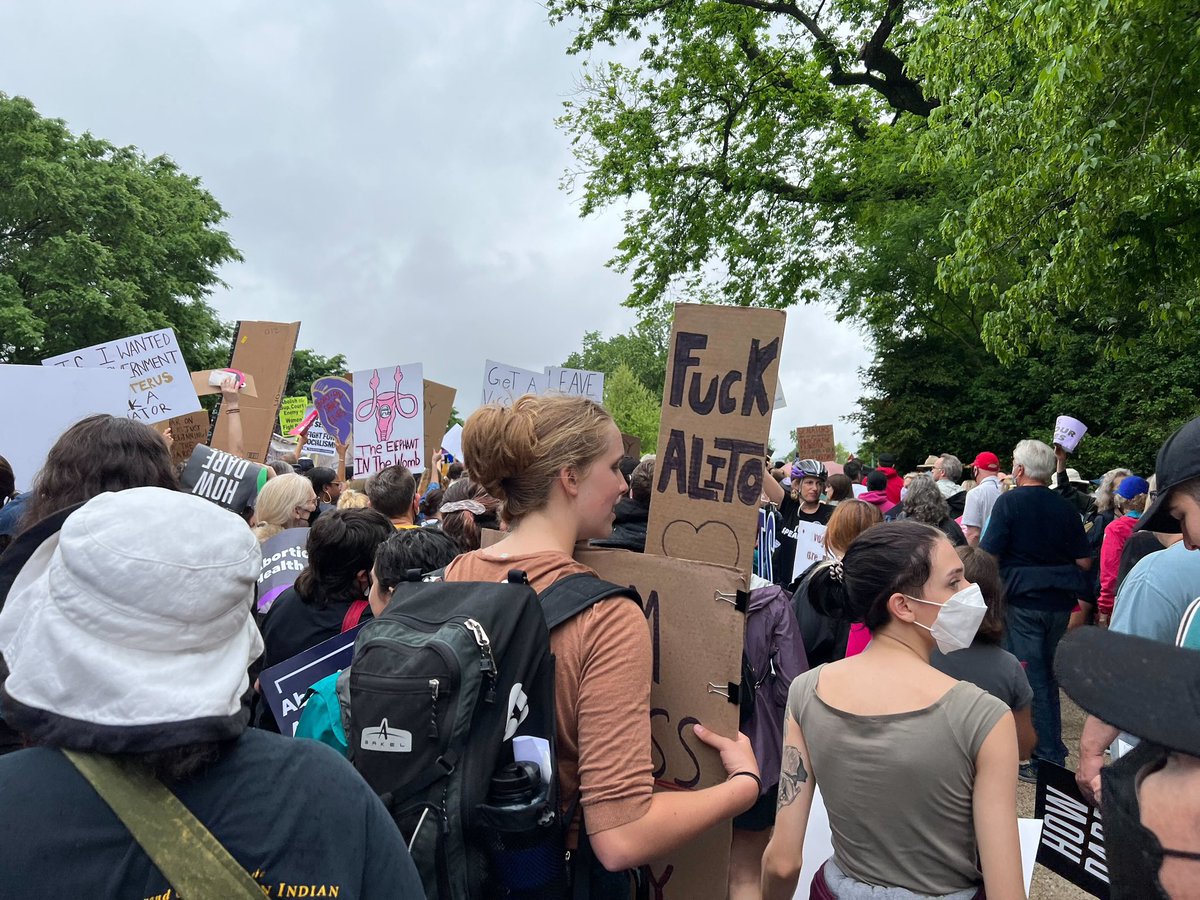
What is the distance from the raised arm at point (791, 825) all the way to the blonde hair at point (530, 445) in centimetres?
97

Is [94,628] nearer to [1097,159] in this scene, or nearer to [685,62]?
[1097,159]

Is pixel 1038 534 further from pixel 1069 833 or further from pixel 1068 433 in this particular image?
pixel 1069 833

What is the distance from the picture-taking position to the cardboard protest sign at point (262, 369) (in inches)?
268

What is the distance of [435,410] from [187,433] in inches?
85.1

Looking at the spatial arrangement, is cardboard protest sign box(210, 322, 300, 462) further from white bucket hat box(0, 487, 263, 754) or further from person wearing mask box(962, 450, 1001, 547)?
white bucket hat box(0, 487, 263, 754)

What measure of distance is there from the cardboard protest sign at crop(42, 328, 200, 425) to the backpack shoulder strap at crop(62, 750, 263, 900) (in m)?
6.07

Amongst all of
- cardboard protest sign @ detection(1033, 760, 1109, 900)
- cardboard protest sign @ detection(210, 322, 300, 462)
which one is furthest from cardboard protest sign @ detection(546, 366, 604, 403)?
cardboard protest sign @ detection(1033, 760, 1109, 900)

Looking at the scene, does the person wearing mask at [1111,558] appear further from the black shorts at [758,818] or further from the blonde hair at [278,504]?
the blonde hair at [278,504]

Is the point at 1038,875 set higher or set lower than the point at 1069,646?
lower

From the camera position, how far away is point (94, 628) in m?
1.11

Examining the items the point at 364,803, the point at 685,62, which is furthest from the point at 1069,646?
the point at 685,62

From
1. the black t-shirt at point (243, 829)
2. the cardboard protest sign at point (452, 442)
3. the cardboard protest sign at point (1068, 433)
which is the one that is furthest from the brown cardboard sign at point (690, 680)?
the cardboard protest sign at point (452, 442)

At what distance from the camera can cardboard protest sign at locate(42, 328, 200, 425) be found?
6.68m

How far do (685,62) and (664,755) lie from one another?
1673 centimetres
